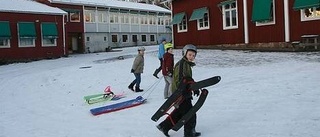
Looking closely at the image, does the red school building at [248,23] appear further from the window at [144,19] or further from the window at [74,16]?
the window at [144,19]

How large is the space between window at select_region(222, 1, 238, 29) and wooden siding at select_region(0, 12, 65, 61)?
54.9 ft

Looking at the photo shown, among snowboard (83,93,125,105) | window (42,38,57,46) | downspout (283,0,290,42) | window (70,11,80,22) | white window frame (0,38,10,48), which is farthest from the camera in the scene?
window (70,11,80,22)

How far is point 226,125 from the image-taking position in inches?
251

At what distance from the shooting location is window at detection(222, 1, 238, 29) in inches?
893

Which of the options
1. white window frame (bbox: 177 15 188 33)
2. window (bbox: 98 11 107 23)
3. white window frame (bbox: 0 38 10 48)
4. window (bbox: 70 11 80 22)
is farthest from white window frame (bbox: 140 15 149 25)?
white window frame (bbox: 0 38 10 48)

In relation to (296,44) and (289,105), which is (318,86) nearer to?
(289,105)

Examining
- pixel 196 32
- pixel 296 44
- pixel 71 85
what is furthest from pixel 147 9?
pixel 71 85

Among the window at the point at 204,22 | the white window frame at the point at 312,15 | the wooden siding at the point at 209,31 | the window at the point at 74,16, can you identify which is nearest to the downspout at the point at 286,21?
the white window frame at the point at 312,15

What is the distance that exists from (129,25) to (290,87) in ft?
129

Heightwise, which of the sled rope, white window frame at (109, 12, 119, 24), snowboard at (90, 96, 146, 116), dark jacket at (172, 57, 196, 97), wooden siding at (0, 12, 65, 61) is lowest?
snowboard at (90, 96, 146, 116)

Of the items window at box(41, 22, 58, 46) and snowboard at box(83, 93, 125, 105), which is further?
window at box(41, 22, 58, 46)

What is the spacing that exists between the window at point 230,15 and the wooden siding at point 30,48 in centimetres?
1674

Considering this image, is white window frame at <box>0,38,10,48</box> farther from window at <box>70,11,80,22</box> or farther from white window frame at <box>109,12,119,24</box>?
white window frame at <box>109,12,119,24</box>

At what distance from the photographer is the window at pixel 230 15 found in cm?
2269
